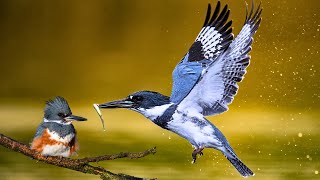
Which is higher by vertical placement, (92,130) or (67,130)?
(92,130)

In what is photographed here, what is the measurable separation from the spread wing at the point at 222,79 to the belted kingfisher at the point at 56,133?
0.60 m

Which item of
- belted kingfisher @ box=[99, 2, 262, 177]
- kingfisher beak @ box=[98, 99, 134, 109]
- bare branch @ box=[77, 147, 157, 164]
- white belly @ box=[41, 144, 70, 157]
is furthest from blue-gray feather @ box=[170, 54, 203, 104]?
white belly @ box=[41, 144, 70, 157]

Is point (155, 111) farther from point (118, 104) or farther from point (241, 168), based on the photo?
point (241, 168)

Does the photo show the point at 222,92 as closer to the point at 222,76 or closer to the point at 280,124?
the point at 222,76

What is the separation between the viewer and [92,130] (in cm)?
882

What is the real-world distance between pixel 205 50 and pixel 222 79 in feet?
0.92

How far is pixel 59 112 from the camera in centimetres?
395

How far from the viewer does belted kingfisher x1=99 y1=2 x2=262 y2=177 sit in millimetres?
3410

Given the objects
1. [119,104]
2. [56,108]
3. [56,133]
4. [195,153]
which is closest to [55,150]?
[56,133]

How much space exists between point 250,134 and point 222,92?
18.0 ft

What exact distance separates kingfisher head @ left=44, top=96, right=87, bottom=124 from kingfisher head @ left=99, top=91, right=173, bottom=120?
1.83ft

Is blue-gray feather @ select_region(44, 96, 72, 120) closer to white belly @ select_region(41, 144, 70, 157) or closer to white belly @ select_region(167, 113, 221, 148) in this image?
white belly @ select_region(41, 144, 70, 157)

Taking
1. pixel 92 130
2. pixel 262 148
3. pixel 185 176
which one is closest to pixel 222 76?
pixel 185 176

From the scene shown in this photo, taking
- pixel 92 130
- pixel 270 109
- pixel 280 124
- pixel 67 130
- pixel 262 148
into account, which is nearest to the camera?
pixel 67 130
